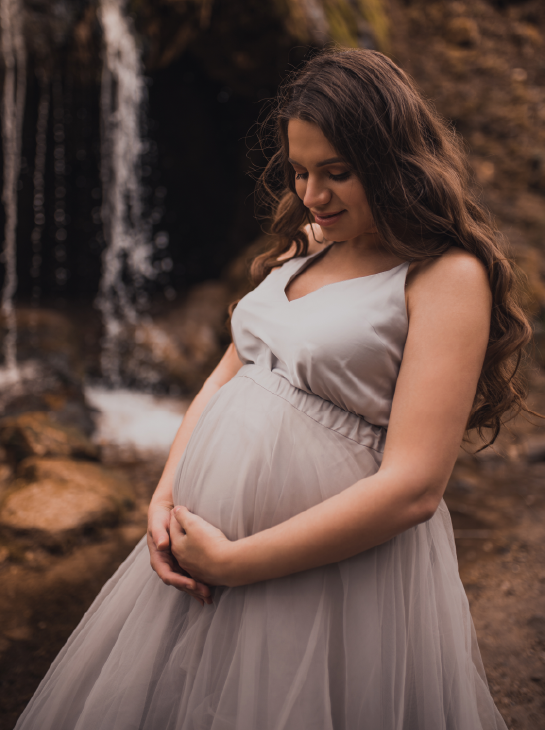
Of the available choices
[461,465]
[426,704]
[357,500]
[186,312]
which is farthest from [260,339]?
[186,312]

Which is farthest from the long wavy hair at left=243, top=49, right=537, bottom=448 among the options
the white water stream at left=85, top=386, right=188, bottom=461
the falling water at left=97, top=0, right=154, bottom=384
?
the falling water at left=97, top=0, right=154, bottom=384

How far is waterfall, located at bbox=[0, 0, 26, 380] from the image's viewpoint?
4.73 meters

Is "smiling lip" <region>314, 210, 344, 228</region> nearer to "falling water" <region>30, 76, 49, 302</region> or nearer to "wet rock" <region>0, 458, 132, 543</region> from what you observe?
"wet rock" <region>0, 458, 132, 543</region>

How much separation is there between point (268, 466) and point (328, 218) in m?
0.54

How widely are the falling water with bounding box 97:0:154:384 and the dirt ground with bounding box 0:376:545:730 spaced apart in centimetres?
320

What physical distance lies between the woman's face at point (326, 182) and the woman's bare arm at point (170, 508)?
1.65 feet

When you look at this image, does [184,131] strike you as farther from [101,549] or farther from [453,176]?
[453,176]

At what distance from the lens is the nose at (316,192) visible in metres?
1.13

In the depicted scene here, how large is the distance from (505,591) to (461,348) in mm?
2055

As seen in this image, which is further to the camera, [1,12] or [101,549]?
[1,12]

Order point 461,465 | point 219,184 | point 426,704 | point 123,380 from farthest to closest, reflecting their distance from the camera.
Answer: point 219,184, point 123,380, point 461,465, point 426,704

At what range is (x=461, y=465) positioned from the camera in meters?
3.91

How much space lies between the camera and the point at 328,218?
3.87ft

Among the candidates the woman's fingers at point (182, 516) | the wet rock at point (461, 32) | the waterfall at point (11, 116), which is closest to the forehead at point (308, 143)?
the woman's fingers at point (182, 516)
